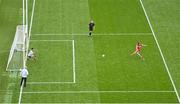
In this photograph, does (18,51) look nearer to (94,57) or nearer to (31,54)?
(31,54)

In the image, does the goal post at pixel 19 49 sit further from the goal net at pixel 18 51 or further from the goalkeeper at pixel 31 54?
the goalkeeper at pixel 31 54

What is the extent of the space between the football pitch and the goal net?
2.90 ft

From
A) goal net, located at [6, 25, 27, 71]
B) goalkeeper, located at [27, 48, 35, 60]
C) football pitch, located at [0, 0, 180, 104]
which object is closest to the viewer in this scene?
football pitch, located at [0, 0, 180, 104]

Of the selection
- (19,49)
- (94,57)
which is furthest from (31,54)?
(94,57)

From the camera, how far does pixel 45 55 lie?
34.9 metres

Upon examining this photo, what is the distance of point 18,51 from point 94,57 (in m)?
5.35

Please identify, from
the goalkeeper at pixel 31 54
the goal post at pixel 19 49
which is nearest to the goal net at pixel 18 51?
the goal post at pixel 19 49

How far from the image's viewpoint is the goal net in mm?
32781

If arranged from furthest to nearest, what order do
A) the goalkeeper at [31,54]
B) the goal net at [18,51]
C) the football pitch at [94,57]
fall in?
the goalkeeper at [31,54]
the goal net at [18,51]
the football pitch at [94,57]

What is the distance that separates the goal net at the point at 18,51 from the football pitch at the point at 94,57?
0.88 metres

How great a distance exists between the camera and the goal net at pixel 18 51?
108ft

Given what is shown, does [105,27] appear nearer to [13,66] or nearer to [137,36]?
[137,36]

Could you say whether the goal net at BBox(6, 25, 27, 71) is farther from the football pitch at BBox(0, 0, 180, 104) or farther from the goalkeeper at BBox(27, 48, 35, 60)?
the football pitch at BBox(0, 0, 180, 104)

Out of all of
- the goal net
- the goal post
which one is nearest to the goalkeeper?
the goal post
